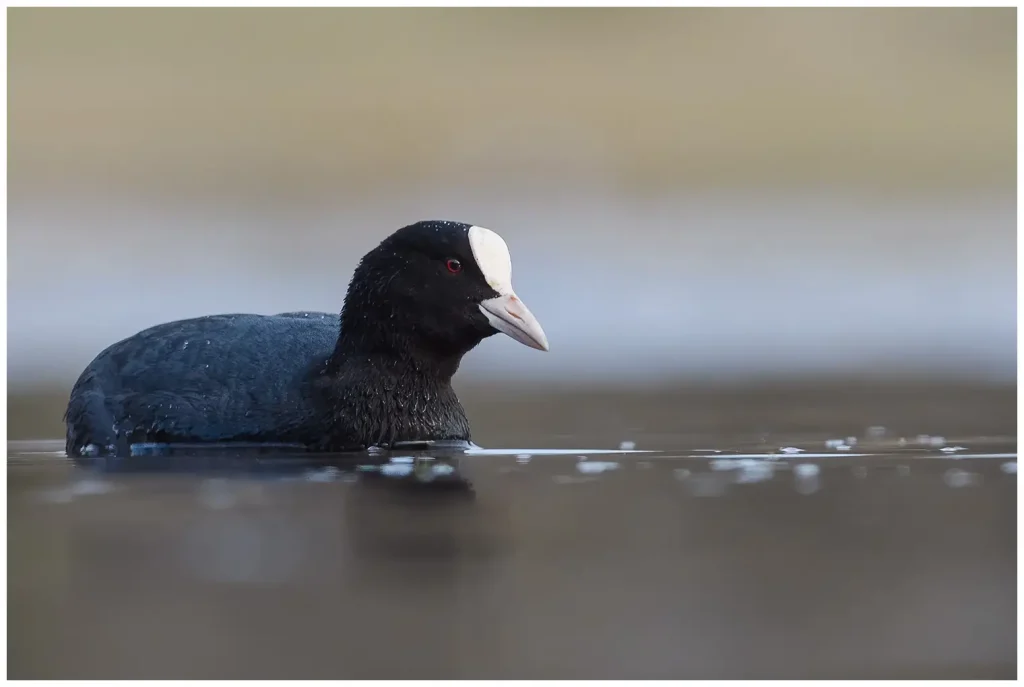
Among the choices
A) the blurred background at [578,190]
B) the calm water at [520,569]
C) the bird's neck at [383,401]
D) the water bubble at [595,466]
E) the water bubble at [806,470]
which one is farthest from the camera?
the blurred background at [578,190]

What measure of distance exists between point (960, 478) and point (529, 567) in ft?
6.80

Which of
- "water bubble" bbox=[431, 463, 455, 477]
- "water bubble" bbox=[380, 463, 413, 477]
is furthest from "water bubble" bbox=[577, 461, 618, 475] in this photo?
"water bubble" bbox=[380, 463, 413, 477]

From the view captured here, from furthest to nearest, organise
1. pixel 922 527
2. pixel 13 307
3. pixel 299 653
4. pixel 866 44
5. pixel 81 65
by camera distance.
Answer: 1. pixel 13 307
2. pixel 866 44
3. pixel 81 65
4. pixel 922 527
5. pixel 299 653

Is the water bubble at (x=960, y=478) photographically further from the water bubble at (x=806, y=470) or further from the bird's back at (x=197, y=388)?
the bird's back at (x=197, y=388)

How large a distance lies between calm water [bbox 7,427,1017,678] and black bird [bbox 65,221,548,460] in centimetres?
55

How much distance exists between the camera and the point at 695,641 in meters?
4.02

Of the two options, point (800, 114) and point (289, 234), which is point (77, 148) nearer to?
point (289, 234)

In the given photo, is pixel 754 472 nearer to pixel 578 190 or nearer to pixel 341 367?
pixel 341 367

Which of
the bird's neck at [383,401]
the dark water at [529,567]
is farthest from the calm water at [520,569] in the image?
the bird's neck at [383,401]

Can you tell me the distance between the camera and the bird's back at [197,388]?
6.66 m

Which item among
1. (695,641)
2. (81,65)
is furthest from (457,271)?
(81,65)

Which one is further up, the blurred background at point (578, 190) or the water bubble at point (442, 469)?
the blurred background at point (578, 190)

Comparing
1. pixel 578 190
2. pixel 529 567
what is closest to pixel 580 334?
pixel 578 190

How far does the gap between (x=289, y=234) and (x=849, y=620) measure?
34.0 ft
